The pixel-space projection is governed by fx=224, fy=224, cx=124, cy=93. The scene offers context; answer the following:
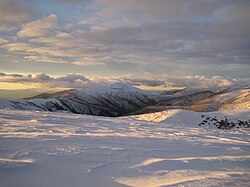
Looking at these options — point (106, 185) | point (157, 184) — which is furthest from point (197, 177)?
point (106, 185)

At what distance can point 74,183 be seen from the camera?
4.27 metres

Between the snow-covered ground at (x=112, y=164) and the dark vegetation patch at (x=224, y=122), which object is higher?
the snow-covered ground at (x=112, y=164)

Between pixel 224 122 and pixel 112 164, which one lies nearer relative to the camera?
pixel 112 164

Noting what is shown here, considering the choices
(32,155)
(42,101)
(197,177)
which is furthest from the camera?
(42,101)

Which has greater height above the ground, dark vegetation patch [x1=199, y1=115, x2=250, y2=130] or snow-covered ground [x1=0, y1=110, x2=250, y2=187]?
snow-covered ground [x1=0, y1=110, x2=250, y2=187]

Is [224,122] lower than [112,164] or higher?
lower

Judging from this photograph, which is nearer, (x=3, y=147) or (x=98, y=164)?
(x=98, y=164)

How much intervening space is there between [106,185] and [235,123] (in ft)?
84.4

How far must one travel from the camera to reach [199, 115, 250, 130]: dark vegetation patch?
25117 millimetres

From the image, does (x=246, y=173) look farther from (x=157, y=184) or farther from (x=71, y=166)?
(x=71, y=166)

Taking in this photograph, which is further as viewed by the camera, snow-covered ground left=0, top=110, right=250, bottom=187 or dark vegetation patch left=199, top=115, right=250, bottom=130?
dark vegetation patch left=199, top=115, right=250, bottom=130

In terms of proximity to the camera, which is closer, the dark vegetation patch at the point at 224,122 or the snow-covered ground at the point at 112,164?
the snow-covered ground at the point at 112,164

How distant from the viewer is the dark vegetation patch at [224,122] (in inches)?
989

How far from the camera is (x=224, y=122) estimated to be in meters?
26.0
